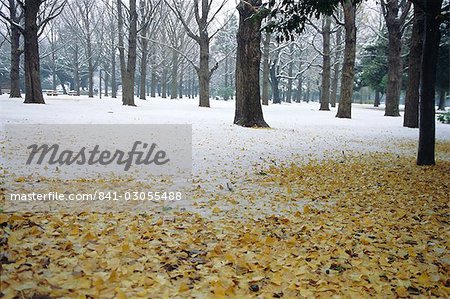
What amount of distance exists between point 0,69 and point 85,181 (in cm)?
4843

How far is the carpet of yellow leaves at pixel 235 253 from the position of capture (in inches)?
88.4

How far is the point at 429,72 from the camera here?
245 inches

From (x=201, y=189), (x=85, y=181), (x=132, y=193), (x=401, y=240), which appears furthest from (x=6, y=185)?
(x=401, y=240)

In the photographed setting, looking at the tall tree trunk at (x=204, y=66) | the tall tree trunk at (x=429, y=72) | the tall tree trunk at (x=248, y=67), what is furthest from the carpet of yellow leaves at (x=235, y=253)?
the tall tree trunk at (x=204, y=66)

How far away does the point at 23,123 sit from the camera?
891cm

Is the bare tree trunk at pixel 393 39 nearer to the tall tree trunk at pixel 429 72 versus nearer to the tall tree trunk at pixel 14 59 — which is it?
the tall tree trunk at pixel 429 72

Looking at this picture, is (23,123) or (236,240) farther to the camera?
(23,123)

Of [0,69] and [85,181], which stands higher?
[0,69]

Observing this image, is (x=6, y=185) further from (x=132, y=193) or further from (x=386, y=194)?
(x=386, y=194)

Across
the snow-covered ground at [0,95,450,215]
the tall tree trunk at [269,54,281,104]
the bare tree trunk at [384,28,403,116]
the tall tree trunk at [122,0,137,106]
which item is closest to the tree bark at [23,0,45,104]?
the tall tree trunk at [122,0,137,106]

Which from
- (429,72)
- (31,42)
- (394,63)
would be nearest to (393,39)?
(394,63)

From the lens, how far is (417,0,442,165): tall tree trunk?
611cm

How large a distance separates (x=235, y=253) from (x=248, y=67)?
8.63 m

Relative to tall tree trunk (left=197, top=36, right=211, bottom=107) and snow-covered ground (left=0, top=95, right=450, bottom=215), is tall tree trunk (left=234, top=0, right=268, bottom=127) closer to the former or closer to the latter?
snow-covered ground (left=0, top=95, right=450, bottom=215)
